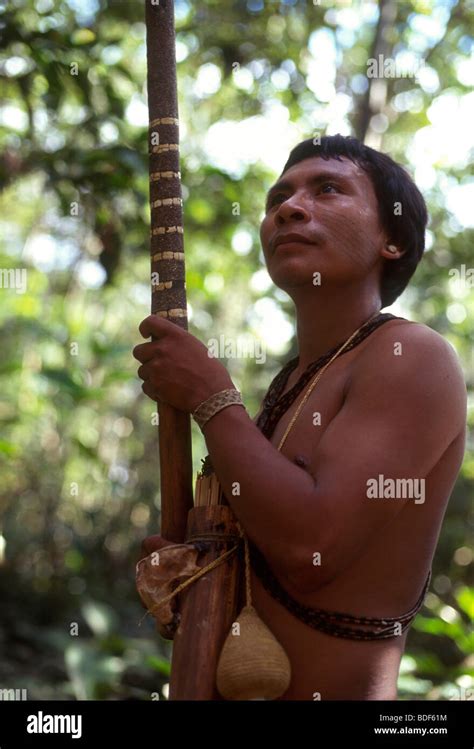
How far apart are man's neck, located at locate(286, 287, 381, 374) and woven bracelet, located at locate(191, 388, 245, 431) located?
1.50ft

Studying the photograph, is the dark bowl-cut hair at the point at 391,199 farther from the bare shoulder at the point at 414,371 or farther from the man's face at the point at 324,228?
the bare shoulder at the point at 414,371

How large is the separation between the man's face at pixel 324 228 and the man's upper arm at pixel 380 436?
26cm

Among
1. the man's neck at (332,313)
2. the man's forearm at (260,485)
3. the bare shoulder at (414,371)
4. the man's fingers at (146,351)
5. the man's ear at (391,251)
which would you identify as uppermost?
the man's ear at (391,251)

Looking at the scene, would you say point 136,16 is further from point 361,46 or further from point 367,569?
point 367,569

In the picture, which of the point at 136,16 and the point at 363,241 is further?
the point at 136,16

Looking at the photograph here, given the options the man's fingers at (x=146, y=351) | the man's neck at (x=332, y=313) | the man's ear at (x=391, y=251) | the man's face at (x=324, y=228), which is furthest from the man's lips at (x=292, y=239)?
the man's fingers at (x=146, y=351)

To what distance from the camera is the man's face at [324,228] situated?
7.68 ft

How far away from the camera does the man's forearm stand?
6.33ft

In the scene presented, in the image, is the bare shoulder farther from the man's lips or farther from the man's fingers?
the man's fingers

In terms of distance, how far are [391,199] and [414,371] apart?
64 centimetres

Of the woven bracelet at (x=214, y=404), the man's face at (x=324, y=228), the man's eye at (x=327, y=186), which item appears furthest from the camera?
the man's eye at (x=327, y=186)
